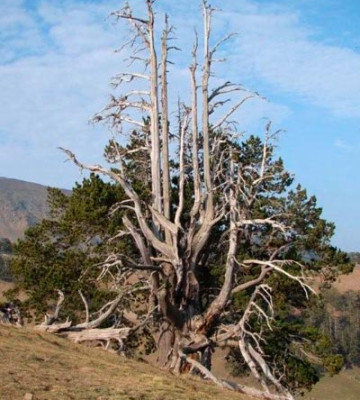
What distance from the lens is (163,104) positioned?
2005 centimetres

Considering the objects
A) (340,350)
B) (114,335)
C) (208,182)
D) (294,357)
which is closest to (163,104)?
(208,182)

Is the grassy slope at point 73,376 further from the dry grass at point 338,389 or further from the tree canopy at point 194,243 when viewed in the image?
the dry grass at point 338,389

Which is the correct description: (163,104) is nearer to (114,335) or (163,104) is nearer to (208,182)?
(208,182)

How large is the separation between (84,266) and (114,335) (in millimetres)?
4796

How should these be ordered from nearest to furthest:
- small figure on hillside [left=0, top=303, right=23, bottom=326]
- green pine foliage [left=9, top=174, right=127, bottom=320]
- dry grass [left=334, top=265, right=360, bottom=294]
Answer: small figure on hillside [left=0, top=303, right=23, bottom=326]
green pine foliage [left=9, top=174, right=127, bottom=320]
dry grass [left=334, top=265, right=360, bottom=294]

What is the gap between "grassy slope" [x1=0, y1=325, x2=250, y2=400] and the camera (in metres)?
8.66

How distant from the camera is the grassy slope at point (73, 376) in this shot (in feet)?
28.4

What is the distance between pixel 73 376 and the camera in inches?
393

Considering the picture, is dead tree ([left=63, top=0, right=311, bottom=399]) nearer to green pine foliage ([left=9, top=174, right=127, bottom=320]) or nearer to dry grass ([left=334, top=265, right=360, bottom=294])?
green pine foliage ([left=9, top=174, right=127, bottom=320])

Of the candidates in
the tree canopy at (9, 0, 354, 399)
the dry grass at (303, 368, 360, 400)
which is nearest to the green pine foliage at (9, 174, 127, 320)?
the tree canopy at (9, 0, 354, 399)

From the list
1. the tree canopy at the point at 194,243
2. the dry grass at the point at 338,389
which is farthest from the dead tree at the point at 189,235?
the dry grass at the point at 338,389

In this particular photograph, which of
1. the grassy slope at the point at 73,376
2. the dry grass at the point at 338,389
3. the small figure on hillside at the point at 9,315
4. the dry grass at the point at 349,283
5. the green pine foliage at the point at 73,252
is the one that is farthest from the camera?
the dry grass at the point at 349,283

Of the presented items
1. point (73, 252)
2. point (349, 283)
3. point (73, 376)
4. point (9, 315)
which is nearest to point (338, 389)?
point (349, 283)

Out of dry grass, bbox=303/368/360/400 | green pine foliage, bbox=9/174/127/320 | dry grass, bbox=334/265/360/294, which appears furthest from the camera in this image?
dry grass, bbox=334/265/360/294
